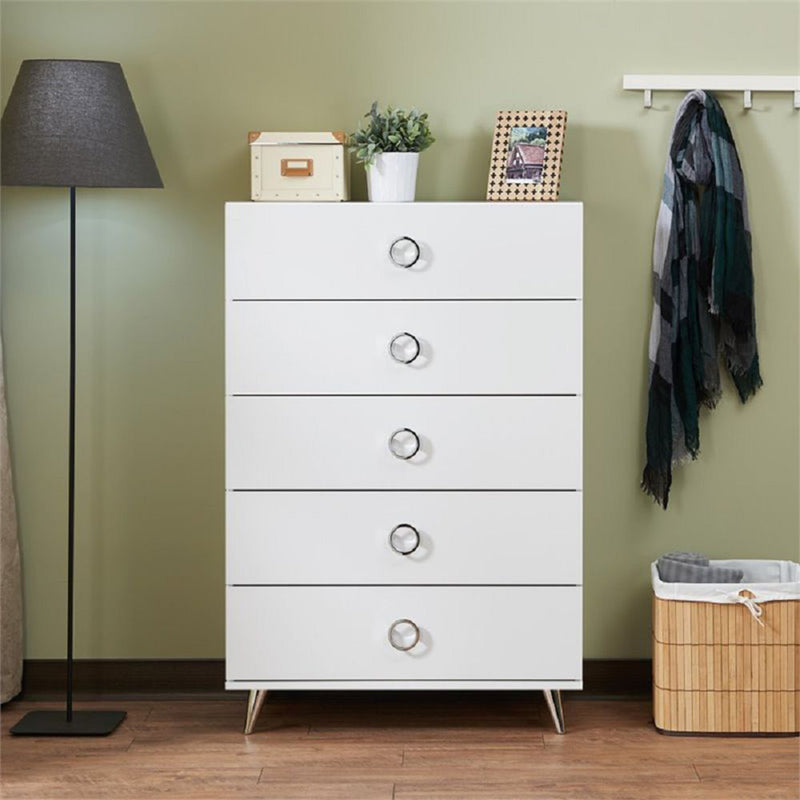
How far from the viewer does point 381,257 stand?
2580mm

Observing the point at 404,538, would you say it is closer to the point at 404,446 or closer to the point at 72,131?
the point at 404,446

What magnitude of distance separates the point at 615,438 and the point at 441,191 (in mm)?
768

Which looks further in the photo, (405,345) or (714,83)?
(714,83)

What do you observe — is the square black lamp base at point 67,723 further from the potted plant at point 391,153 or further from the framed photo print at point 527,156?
the framed photo print at point 527,156

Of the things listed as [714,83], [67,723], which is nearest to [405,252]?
[714,83]

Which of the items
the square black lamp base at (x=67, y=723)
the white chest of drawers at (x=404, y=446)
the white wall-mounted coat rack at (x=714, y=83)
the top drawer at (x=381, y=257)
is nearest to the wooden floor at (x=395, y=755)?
the square black lamp base at (x=67, y=723)

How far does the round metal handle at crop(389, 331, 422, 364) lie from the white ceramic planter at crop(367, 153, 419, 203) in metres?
0.32

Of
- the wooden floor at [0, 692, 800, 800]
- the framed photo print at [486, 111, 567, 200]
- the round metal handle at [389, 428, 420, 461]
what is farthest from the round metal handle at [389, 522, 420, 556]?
the framed photo print at [486, 111, 567, 200]

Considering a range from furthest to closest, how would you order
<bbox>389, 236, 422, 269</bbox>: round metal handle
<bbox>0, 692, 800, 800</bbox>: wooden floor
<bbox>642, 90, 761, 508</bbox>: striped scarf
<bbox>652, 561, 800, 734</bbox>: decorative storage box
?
<bbox>642, 90, 761, 508</bbox>: striped scarf, <bbox>652, 561, 800, 734</bbox>: decorative storage box, <bbox>389, 236, 422, 269</bbox>: round metal handle, <bbox>0, 692, 800, 800</bbox>: wooden floor

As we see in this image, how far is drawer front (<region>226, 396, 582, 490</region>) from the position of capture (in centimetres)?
259

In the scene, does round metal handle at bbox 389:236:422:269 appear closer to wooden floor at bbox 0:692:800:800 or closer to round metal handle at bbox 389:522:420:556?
round metal handle at bbox 389:522:420:556

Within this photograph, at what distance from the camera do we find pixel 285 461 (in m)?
2.60

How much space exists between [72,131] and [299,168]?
1.68 feet

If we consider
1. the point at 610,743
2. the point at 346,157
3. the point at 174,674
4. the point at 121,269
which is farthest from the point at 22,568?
the point at 610,743
